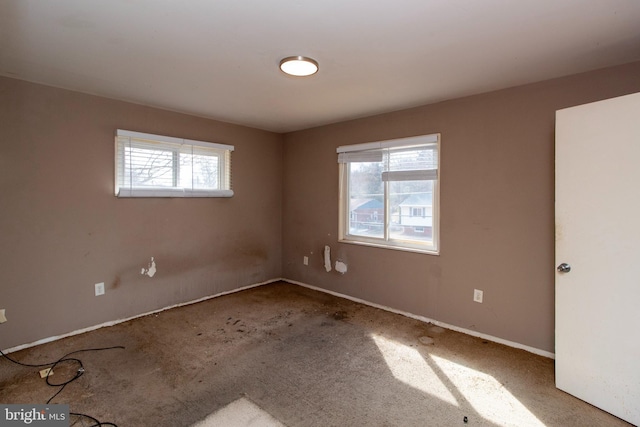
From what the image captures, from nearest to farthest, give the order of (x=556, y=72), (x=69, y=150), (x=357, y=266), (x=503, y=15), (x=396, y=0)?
(x=396, y=0)
(x=503, y=15)
(x=556, y=72)
(x=69, y=150)
(x=357, y=266)

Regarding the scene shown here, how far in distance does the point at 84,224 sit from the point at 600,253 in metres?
4.06

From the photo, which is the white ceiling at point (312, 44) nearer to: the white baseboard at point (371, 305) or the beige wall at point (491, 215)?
the beige wall at point (491, 215)

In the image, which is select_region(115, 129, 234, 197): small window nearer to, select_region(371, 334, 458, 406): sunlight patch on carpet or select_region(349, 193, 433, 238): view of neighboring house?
select_region(349, 193, 433, 238): view of neighboring house

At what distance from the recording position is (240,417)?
5.73 ft

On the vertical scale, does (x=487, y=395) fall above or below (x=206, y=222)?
below

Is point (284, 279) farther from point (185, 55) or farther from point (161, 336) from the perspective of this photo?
point (185, 55)

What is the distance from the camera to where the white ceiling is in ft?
5.14

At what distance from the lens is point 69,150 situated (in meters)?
2.73

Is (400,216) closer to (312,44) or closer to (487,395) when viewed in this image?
(487,395)

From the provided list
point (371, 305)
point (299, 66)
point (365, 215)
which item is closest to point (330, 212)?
point (365, 215)

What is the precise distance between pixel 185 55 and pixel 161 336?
239 centimetres

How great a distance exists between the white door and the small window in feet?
11.2

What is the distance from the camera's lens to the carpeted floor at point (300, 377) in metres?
1.78

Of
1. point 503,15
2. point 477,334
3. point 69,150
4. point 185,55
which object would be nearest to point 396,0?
point 503,15
